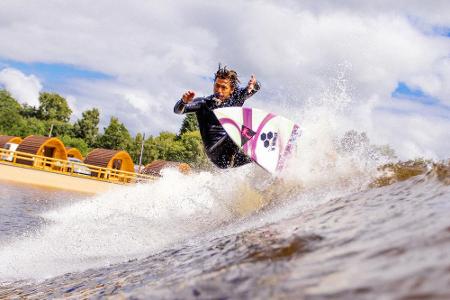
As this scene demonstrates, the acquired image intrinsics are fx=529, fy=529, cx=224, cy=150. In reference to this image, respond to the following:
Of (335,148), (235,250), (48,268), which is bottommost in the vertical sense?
(48,268)

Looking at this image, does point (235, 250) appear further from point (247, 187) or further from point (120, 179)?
point (120, 179)

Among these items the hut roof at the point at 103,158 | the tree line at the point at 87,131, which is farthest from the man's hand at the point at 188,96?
the tree line at the point at 87,131

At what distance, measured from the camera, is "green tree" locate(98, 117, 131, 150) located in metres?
65.9

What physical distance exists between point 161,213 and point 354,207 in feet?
21.9

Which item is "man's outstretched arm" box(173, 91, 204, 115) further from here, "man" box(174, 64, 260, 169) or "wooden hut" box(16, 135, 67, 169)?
"wooden hut" box(16, 135, 67, 169)

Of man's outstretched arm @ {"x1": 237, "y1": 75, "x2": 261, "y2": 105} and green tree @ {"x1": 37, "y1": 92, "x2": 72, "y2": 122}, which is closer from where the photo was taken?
man's outstretched arm @ {"x1": 237, "y1": 75, "x2": 261, "y2": 105}

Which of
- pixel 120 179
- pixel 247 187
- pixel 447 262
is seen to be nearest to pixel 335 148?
pixel 247 187

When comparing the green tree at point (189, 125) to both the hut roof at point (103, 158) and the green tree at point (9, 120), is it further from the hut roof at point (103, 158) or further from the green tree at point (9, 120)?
the hut roof at point (103, 158)

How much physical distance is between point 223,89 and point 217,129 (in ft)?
2.32

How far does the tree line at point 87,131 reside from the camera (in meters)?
63.6

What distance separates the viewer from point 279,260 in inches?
88.3

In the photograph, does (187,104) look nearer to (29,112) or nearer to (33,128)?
(33,128)

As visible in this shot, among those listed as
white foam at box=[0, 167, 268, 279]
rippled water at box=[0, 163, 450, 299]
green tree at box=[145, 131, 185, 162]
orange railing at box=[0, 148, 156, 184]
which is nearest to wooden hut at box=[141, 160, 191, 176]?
orange railing at box=[0, 148, 156, 184]

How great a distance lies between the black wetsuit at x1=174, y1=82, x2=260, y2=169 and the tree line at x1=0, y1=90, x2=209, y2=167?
51.3 m
